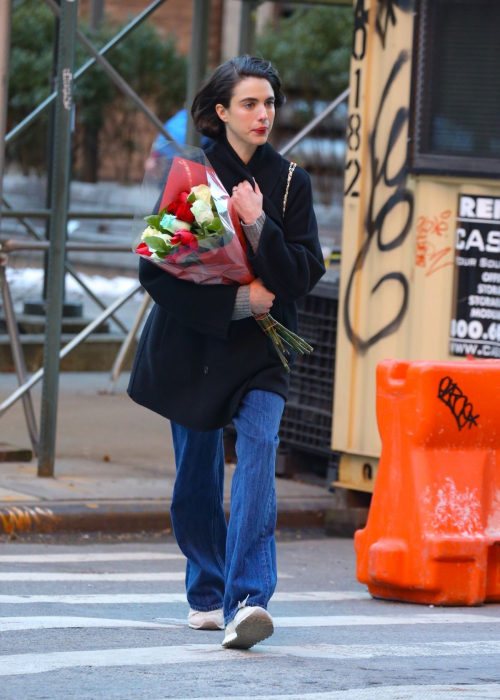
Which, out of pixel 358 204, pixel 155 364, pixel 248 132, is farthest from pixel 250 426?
pixel 358 204

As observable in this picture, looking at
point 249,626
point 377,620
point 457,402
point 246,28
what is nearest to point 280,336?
point 249,626

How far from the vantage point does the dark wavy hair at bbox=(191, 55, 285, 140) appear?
455 cm

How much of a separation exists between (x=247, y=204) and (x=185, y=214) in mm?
191

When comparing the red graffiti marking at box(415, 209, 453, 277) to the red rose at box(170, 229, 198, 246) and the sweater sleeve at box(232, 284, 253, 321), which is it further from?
the red rose at box(170, 229, 198, 246)

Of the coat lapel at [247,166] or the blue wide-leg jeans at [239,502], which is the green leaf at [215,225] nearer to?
the coat lapel at [247,166]

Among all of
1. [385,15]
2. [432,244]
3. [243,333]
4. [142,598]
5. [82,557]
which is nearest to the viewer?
[243,333]

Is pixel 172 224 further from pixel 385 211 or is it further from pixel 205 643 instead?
pixel 385 211

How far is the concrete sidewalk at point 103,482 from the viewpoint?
7.26m

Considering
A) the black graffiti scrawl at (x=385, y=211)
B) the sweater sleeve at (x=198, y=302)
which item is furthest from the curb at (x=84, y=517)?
the sweater sleeve at (x=198, y=302)

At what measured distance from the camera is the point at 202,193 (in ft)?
14.4

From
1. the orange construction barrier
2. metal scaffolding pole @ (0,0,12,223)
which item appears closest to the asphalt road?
the orange construction barrier

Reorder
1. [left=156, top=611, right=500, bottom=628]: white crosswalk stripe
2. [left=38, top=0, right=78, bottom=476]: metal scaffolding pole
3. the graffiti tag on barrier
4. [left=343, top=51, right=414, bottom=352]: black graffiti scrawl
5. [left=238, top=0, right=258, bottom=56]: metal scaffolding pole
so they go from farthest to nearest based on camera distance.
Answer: [left=238, top=0, right=258, bottom=56]: metal scaffolding pole < [left=38, top=0, right=78, bottom=476]: metal scaffolding pole < [left=343, top=51, right=414, bottom=352]: black graffiti scrawl < the graffiti tag on barrier < [left=156, top=611, right=500, bottom=628]: white crosswalk stripe

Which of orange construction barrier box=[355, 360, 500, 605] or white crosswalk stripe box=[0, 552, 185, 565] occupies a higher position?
orange construction barrier box=[355, 360, 500, 605]

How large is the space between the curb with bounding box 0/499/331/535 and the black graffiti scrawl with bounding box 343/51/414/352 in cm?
126
